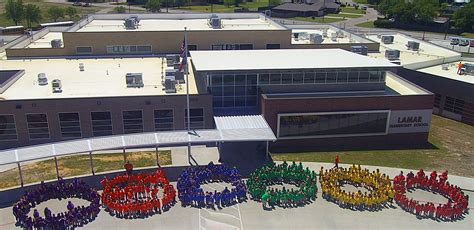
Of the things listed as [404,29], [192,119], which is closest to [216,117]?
[192,119]

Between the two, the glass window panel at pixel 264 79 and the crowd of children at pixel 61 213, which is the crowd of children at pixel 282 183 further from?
the crowd of children at pixel 61 213

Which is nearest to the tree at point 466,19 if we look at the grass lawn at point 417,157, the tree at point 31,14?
the grass lawn at point 417,157

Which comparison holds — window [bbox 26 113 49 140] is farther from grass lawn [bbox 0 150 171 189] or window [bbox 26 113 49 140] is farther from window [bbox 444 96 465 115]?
window [bbox 444 96 465 115]

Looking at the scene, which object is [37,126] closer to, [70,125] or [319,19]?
[70,125]

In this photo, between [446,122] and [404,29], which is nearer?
[446,122]

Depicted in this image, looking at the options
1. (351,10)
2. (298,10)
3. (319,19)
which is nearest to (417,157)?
(319,19)

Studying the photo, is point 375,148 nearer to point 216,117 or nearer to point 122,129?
point 216,117

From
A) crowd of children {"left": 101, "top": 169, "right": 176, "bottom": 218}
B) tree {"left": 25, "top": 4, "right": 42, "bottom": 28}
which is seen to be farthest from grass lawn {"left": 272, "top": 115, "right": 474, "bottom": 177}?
tree {"left": 25, "top": 4, "right": 42, "bottom": 28}
